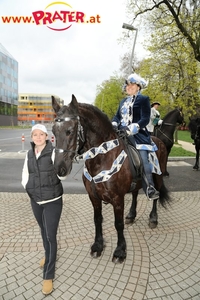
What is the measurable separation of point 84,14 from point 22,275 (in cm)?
1404

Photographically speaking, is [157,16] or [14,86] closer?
[157,16]

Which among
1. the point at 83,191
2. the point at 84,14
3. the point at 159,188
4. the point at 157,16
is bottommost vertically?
the point at 83,191

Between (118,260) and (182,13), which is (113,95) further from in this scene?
(118,260)

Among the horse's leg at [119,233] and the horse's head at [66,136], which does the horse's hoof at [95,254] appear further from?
the horse's head at [66,136]

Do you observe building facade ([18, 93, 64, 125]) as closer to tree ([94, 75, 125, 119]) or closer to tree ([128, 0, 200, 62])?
tree ([94, 75, 125, 119])

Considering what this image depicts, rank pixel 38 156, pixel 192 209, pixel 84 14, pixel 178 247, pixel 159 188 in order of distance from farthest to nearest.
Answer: pixel 84 14 < pixel 192 209 < pixel 159 188 < pixel 178 247 < pixel 38 156

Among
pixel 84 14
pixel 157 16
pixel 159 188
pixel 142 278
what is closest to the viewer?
pixel 142 278

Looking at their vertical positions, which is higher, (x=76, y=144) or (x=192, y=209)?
(x=76, y=144)

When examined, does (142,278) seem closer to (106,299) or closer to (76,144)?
(106,299)

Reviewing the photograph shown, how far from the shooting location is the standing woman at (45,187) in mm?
2473

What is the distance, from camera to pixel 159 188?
4.38 meters

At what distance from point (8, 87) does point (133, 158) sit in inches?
2410

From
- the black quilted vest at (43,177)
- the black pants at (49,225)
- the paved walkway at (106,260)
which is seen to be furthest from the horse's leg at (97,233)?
the black quilted vest at (43,177)

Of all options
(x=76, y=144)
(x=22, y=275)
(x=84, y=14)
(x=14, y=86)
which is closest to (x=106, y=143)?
(x=76, y=144)
